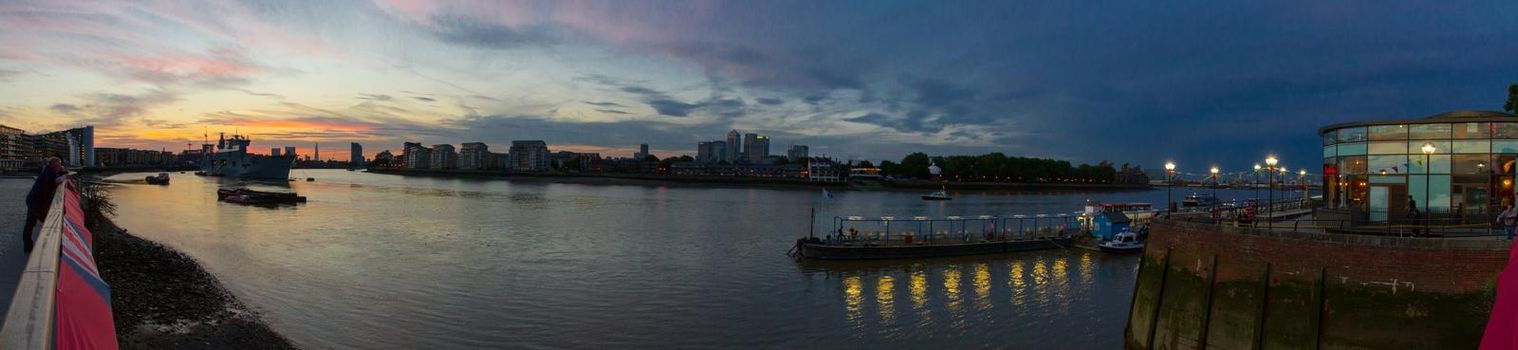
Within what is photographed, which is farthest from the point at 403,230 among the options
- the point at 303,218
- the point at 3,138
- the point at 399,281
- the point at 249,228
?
the point at 3,138

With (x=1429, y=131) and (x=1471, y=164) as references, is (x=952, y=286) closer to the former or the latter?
(x=1429, y=131)

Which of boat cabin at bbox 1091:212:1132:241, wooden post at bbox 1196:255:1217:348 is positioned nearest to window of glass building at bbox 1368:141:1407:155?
wooden post at bbox 1196:255:1217:348

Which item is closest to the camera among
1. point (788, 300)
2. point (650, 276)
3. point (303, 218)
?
point (788, 300)

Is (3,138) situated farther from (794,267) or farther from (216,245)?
(794,267)

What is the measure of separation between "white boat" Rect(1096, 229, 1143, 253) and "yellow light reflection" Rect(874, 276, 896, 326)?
18952 mm

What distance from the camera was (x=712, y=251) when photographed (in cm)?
4672

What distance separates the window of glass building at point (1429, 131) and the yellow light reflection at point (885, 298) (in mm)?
17607

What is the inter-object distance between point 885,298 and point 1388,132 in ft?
59.6

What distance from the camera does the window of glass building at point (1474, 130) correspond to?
21.8 meters

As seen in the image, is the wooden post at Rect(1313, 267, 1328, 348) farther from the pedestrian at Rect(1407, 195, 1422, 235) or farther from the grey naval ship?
the grey naval ship

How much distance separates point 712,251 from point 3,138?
192689mm

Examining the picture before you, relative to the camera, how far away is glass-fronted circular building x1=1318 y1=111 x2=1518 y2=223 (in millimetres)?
21859

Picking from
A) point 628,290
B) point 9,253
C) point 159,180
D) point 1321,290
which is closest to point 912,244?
point 628,290

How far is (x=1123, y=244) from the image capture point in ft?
153
